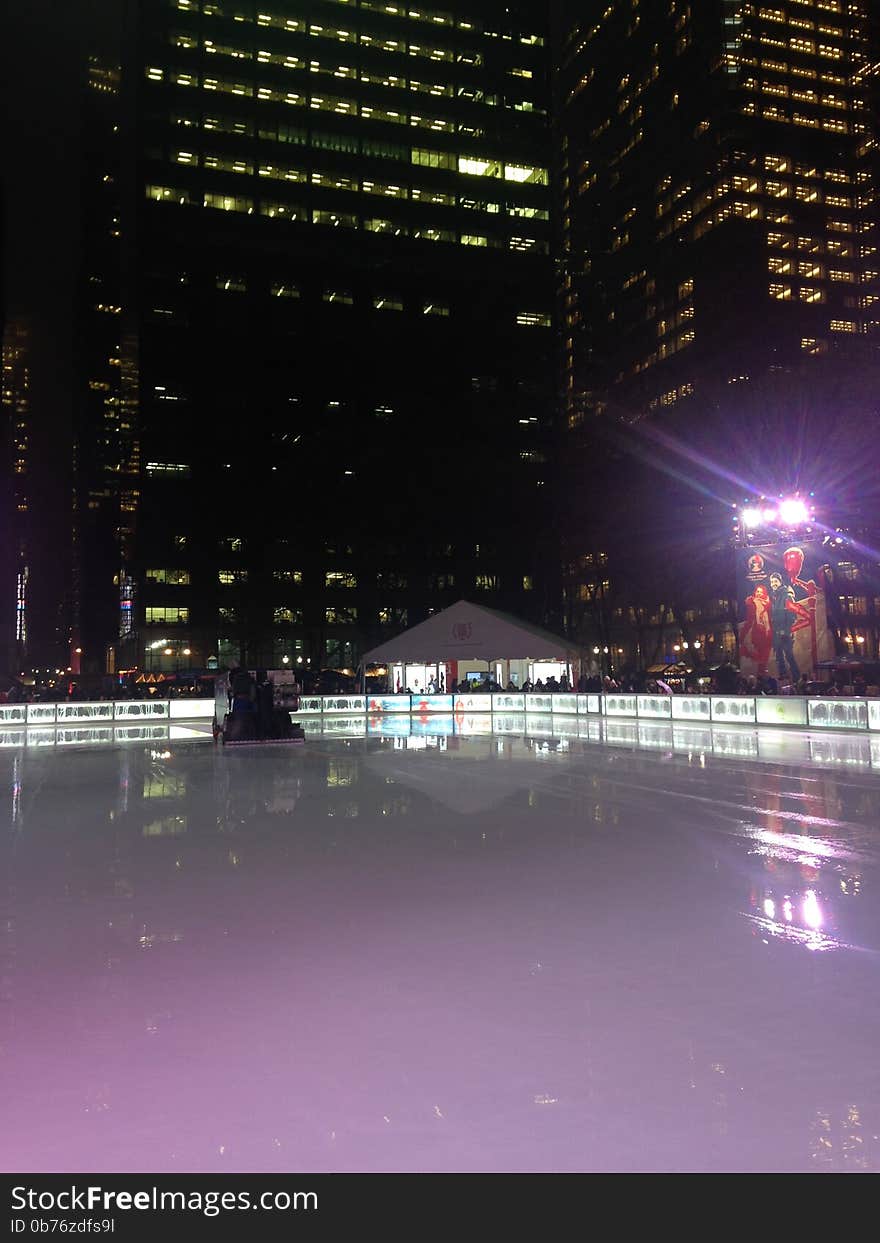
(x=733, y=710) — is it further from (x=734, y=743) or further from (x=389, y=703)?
(x=389, y=703)

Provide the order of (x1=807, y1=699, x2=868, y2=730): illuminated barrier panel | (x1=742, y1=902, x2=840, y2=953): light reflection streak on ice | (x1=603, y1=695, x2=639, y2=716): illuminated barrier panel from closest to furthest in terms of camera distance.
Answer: (x1=742, y1=902, x2=840, y2=953): light reflection streak on ice, (x1=807, y1=699, x2=868, y2=730): illuminated barrier panel, (x1=603, y1=695, x2=639, y2=716): illuminated barrier panel

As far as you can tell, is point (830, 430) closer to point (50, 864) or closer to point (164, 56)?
point (50, 864)

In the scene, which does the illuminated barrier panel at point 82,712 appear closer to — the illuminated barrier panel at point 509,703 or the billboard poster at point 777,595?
the illuminated barrier panel at point 509,703

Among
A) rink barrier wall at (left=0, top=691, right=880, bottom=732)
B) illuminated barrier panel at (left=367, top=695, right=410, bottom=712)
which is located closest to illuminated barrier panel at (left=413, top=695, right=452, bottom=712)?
rink barrier wall at (left=0, top=691, right=880, bottom=732)

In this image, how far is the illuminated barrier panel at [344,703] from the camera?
118ft

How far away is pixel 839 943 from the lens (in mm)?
4926

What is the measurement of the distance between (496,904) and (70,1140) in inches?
138

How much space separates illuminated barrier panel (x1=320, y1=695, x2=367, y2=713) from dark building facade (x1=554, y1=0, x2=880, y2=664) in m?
21.1

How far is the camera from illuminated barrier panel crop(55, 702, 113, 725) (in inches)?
1234

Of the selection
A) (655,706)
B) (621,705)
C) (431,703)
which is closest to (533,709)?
(621,705)

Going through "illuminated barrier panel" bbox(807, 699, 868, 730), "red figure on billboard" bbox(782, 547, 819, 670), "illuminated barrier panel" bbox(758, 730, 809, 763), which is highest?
"red figure on billboard" bbox(782, 547, 819, 670)

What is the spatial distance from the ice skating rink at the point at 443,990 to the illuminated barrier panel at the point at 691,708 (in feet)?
58.0

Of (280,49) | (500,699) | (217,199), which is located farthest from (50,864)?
(280,49)

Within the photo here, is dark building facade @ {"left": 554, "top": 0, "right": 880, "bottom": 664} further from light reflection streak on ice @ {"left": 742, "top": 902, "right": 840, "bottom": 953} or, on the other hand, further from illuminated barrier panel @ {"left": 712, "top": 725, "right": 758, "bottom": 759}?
light reflection streak on ice @ {"left": 742, "top": 902, "right": 840, "bottom": 953}
